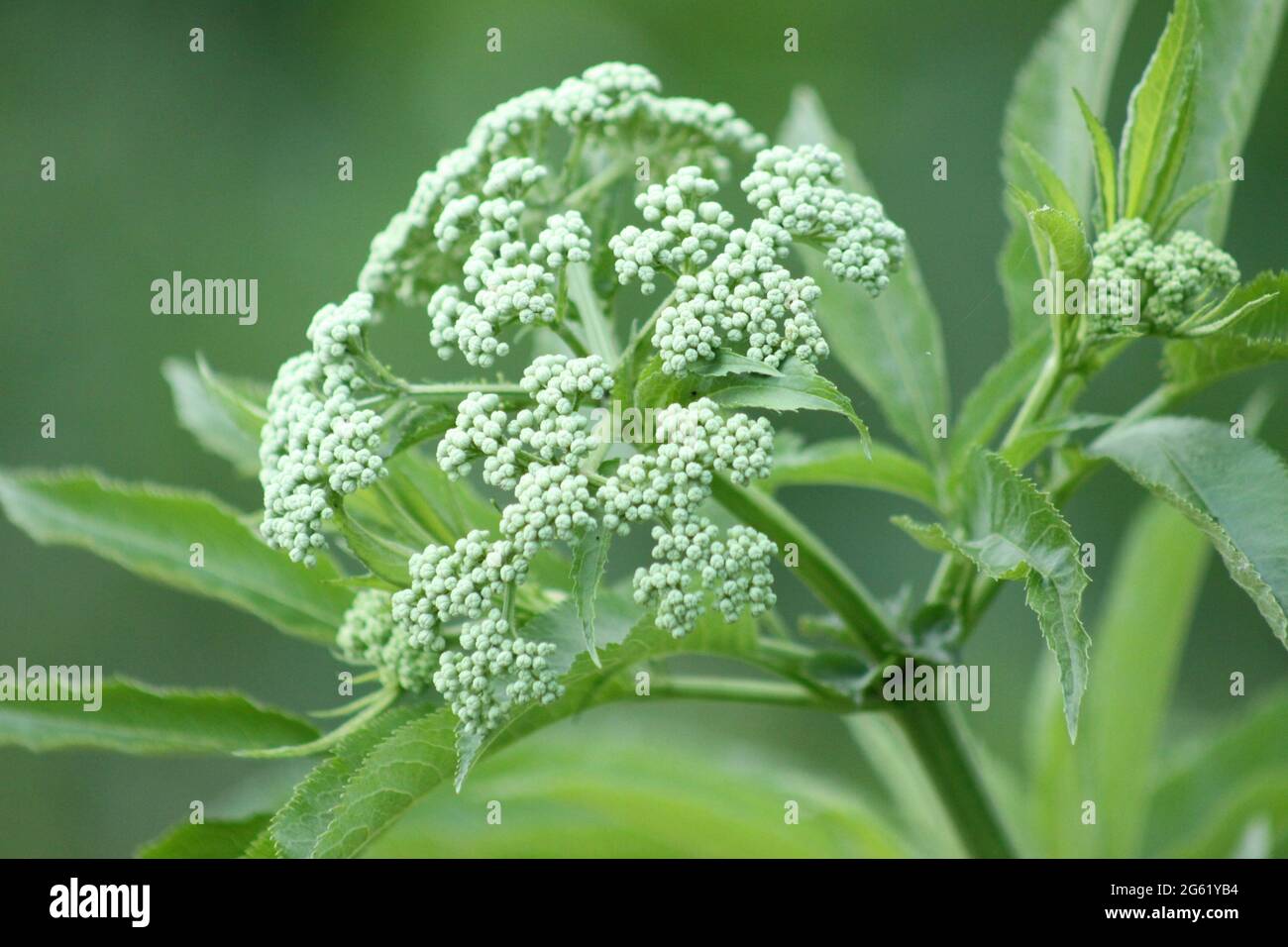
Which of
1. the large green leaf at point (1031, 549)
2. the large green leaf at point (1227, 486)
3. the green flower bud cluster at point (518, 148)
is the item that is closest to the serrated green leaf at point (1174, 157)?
the large green leaf at point (1227, 486)

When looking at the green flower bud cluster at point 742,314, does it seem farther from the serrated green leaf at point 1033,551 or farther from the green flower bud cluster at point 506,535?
the serrated green leaf at point 1033,551

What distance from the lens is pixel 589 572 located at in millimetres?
1220

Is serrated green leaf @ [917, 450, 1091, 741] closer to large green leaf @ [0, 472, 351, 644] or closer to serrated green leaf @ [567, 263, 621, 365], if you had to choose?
serrated green leaf @ [567, 263, 621, 365]

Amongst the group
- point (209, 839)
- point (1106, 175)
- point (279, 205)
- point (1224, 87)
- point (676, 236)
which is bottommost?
point (209, 839)

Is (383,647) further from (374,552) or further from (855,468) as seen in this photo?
(855,468)

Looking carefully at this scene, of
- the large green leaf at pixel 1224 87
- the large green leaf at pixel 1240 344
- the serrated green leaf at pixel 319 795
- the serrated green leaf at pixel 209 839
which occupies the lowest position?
the serrated green leaf at pixel 209 839

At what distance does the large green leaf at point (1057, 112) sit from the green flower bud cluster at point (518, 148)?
42 cm

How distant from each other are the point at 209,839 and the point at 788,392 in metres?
0.99

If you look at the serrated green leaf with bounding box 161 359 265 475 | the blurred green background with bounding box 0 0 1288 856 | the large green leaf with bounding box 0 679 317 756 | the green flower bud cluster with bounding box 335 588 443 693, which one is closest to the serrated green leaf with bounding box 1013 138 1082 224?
the green flower bud cluster with bounding box 335 588 443 693

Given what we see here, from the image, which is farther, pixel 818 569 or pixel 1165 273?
pixel 818 569

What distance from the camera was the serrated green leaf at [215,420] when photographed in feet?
5.35

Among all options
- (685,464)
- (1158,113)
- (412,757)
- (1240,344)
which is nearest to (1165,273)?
(1240,344)

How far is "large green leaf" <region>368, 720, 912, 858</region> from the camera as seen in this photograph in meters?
2.19
